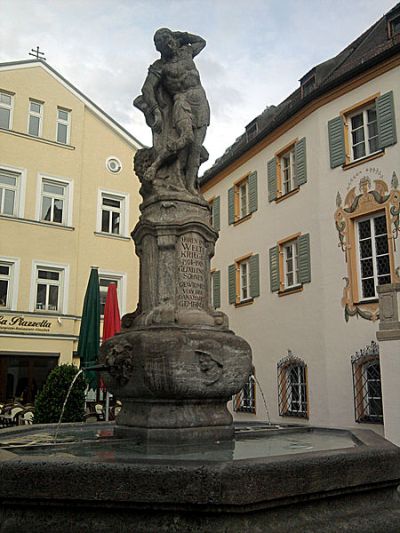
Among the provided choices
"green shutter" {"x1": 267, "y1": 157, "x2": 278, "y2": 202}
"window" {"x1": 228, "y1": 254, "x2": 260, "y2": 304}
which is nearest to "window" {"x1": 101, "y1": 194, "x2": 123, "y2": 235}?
"window" {"x1": 228, "y1": 254, "x2": 260, "y2": 304}

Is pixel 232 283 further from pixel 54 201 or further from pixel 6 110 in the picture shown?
pixel 6 110

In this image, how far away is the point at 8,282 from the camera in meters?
19.0

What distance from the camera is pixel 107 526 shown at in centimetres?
349

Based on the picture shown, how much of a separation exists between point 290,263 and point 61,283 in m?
8.27

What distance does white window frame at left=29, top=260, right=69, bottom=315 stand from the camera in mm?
19281

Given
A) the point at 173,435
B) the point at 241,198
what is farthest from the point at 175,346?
the point at 241,198

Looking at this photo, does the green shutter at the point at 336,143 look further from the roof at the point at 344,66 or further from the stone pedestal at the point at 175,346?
the stone pedestal at the point at 175,346

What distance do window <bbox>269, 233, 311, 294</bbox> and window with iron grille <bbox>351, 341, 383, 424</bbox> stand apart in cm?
281

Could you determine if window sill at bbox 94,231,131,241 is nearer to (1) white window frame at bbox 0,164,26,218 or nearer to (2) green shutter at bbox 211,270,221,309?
(1) white window frame at bbox 0,164,26,218

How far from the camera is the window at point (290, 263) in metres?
15.4

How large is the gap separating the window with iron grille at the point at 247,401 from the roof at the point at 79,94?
1084cm

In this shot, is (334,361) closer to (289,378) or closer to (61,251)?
(289,378)

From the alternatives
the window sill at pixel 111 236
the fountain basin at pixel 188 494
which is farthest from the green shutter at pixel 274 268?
the fountain basin at pixel 188 494

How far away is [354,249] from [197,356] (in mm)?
9576
